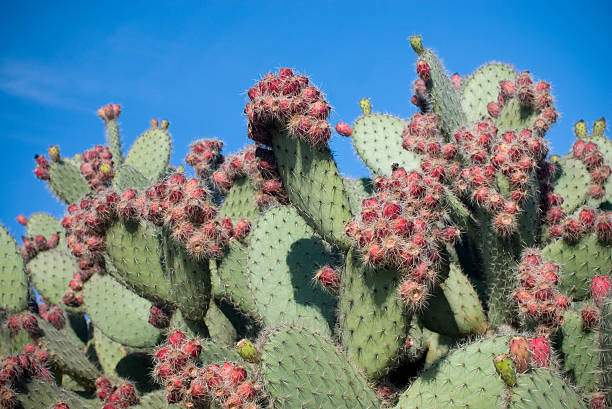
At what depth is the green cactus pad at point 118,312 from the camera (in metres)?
4.14

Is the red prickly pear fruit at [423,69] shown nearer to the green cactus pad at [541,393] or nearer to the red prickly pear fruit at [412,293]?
the red prickly pear fruit at [412,293]

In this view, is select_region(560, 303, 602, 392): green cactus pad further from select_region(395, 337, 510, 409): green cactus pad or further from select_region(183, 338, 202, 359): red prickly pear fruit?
select_region(183, 338, 202, 359): red prickly pear fruit

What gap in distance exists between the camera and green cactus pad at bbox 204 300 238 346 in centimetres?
344

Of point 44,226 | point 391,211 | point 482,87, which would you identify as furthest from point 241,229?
point 44,226

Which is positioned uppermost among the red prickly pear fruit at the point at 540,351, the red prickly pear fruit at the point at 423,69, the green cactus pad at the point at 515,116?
the red prickly pear fruit at the point at 423,69

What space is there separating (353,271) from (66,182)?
3981mm

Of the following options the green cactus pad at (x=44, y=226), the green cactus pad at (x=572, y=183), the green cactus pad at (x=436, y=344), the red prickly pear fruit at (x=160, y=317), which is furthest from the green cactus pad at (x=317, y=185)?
the green cactus pad at (x=44, y=226)

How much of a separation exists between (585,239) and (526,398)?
4.61ft

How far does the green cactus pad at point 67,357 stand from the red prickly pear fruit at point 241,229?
173cm

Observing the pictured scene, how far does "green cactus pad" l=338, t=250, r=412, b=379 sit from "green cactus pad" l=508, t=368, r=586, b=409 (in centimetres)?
49

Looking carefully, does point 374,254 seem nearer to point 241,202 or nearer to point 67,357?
point 241,202

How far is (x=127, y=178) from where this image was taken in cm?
454

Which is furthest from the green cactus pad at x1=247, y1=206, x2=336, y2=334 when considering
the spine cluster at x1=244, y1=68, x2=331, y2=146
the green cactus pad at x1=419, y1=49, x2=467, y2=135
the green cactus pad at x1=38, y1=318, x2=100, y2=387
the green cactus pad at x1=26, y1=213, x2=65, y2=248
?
the green cactus pad at x1=26, y1=213, x2=65, y2=248

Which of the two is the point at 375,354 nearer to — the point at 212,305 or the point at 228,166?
the point at 212,305
